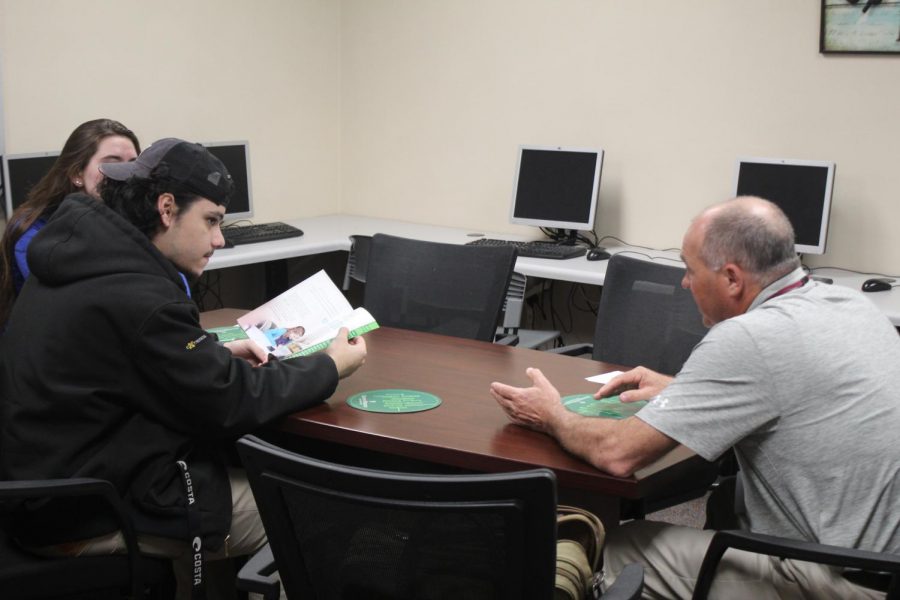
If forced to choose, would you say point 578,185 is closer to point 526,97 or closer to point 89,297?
point 526,97

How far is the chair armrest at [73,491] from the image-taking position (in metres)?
1.79

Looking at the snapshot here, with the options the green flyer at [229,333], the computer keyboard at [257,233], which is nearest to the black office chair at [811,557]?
the green flyer at [229,333]

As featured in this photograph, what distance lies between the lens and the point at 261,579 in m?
1.58

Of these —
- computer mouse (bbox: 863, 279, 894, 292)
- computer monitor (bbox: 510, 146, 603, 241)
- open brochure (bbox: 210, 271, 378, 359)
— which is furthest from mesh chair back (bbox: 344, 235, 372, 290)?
computer mouse (bbox: 863, 279, 894, 292)

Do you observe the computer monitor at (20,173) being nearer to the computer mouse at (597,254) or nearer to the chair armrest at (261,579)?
the computer mouse at (597,254)

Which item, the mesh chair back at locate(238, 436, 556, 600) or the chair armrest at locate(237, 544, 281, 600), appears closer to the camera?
the mesh chair back at locate(238, 436, 556, 600)

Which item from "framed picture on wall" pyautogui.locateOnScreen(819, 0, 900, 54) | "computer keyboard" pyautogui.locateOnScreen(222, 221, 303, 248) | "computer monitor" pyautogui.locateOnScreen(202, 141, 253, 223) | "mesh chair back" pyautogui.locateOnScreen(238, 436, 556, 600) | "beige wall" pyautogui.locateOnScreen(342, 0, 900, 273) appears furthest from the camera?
"computer monitor" pyautogui.locateOnScreen(202, 141, 253, 223)

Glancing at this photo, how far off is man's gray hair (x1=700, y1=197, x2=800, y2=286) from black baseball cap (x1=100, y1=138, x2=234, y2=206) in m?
1.04

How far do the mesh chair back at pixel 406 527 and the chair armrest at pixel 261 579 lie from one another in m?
0.12

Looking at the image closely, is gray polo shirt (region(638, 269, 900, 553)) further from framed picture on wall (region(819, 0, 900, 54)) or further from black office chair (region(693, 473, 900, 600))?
framed picture on wall (region(819, 0, 900, 54))

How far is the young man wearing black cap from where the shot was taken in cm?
189

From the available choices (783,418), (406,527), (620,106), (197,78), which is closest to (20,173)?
(197,78)

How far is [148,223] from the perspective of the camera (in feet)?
6.66

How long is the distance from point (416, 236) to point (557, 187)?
740mm
